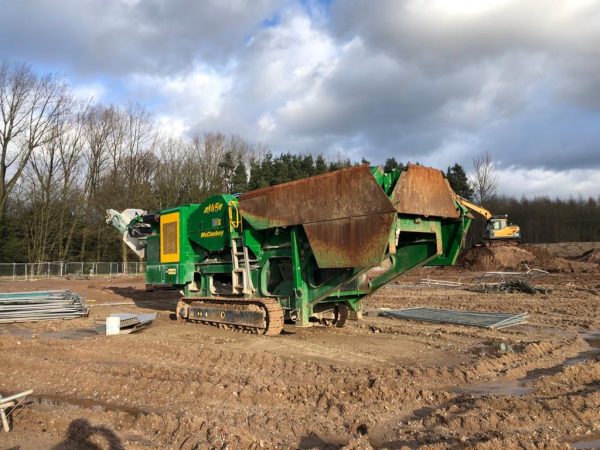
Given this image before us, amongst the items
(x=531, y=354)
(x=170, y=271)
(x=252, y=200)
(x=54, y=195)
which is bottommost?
(x=531, y=354)

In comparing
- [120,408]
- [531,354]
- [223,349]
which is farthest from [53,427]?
[531,354]

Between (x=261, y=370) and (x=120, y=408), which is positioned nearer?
(x=120, y=408)

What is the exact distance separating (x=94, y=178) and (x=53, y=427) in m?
44.9

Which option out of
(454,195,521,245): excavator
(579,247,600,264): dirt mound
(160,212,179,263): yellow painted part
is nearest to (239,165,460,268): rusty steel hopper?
(160,212,179,263): yellow painted part

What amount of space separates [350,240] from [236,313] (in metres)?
3.43

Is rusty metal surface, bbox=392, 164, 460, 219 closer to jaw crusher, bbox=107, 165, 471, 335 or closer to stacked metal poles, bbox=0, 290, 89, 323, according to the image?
jaw crusher, bbox=107, 165, 471, 335

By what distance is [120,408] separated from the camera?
5.62 m

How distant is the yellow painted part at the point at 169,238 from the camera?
41.4 ft

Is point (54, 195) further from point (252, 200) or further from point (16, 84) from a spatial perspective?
point (252, 200)

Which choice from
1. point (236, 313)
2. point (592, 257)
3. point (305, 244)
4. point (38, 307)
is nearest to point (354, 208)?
point (305, 244)

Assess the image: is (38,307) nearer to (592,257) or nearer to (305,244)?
(305,244)

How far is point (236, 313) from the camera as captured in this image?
10.7 m

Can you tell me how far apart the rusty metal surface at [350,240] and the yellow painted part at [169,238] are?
183 inches

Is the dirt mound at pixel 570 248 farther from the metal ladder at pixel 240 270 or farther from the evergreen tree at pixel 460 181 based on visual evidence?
the metal ladder at pixel 240 270
